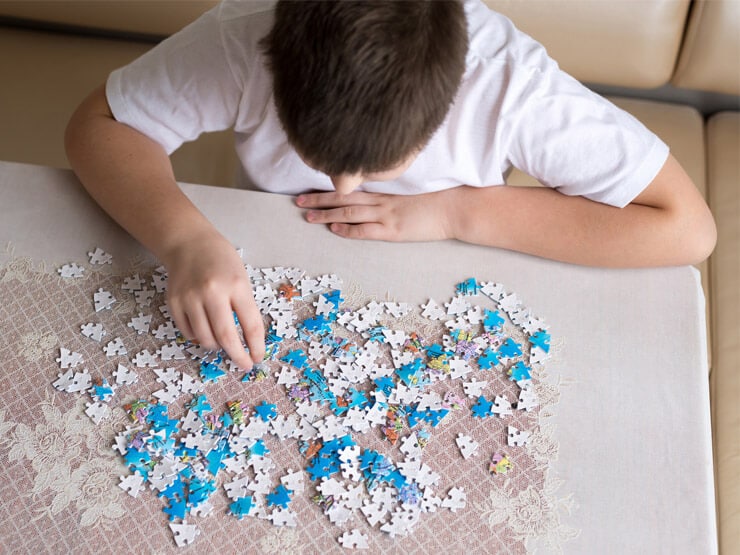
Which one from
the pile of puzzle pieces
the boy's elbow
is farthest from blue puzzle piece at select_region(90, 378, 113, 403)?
the boy's elbow

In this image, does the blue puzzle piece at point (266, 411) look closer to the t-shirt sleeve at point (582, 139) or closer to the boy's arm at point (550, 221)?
the boy's arm at point (550, 221)

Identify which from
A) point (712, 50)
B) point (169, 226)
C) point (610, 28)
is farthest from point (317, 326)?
point (712, 50)

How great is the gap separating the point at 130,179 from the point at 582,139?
704 mm

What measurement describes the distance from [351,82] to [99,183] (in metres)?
0.53

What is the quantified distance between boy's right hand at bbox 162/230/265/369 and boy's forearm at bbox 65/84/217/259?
0.05 metres

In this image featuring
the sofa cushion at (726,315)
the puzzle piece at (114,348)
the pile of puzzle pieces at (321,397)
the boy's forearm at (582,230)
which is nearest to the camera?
the pile of puzzle pieces at (321,397)

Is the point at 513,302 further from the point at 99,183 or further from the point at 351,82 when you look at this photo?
the point at 99,183

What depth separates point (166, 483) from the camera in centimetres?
95

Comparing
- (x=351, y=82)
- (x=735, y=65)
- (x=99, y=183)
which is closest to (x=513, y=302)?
(x=351, y=82)

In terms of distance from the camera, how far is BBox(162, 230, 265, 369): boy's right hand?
40.9 inches

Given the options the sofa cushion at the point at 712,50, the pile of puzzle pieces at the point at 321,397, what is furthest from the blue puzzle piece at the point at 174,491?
the sofa cushion at the point at 712,50

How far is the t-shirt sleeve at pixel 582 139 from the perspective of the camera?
1.14 meters

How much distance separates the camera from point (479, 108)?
1.18 m

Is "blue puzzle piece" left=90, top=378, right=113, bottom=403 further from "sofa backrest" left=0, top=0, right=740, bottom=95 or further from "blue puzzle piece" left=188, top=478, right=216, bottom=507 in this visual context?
"sofa backrest" left=0, top=0, right=740, bottom=95
